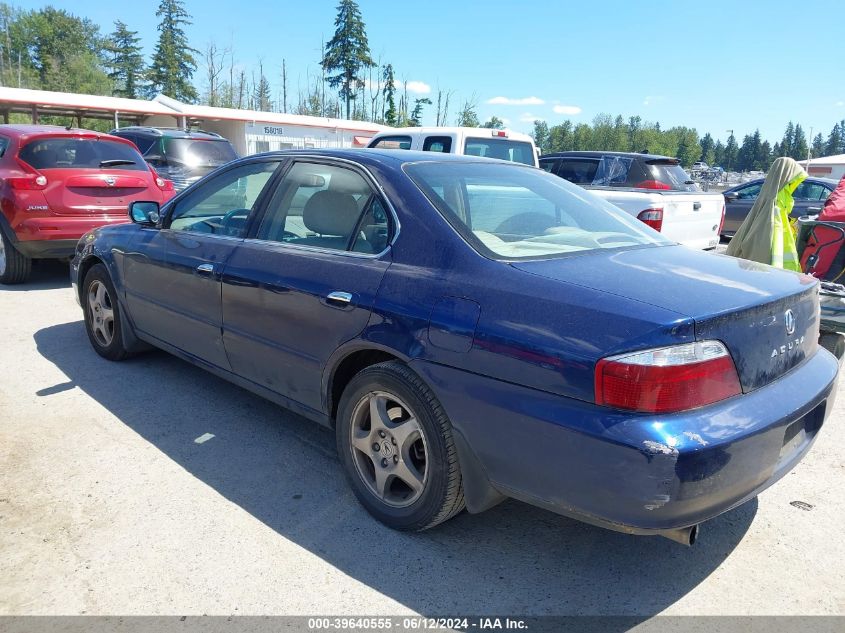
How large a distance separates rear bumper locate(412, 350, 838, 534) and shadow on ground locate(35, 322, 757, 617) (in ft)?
1.42

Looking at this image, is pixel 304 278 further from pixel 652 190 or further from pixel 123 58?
pixel 123 58

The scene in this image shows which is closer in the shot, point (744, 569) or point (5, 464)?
point (744, 569)

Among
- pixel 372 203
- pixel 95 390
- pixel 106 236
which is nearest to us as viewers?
pixel 372 203

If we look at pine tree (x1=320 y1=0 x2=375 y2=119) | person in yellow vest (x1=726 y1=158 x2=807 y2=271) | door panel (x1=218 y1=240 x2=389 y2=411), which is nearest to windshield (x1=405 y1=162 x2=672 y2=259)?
door panel (x1=218 y1=240 x2=389 y2=411)

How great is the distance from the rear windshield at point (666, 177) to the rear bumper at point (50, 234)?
734 centimetres

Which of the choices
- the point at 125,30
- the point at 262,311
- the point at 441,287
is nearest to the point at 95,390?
the point at 262,311

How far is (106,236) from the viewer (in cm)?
499

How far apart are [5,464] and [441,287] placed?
258 centimetres

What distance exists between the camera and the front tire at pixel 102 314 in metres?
4.88

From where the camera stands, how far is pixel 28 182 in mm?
7098

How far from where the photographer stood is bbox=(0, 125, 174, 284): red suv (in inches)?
279

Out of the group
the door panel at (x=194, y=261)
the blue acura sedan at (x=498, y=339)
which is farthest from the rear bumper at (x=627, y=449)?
the door panel at (x=194, y=261)

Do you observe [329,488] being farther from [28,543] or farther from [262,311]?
[28,543]

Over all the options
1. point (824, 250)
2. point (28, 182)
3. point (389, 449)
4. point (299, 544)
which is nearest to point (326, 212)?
point (389, 449)
